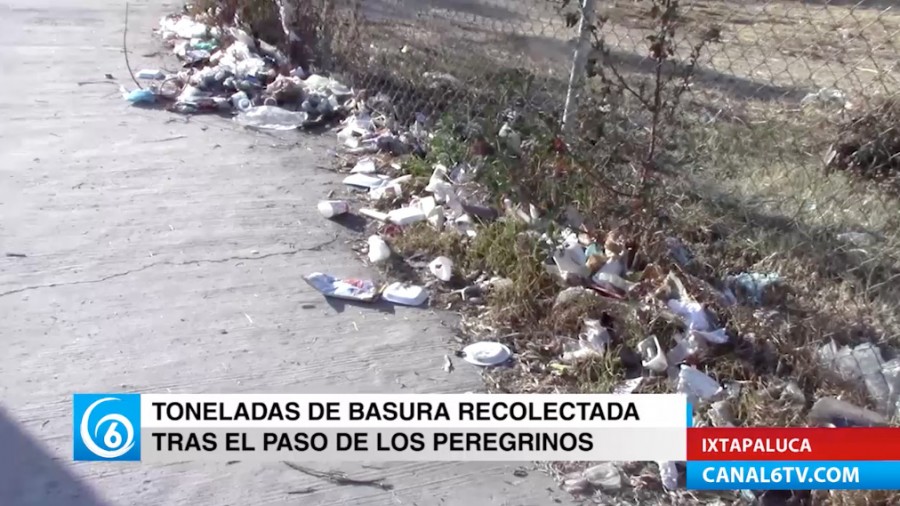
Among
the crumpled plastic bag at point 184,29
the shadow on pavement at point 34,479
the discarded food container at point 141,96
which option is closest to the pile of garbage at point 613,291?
the shadow on pavement at point 34,479

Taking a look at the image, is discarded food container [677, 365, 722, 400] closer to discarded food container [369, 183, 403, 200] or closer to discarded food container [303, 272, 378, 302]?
discarded food container [303, 272, 378, 302]

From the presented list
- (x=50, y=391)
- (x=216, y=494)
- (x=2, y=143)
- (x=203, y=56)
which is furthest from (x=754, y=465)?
(x=203, y=56)

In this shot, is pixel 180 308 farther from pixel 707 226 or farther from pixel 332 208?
pixel 707 226

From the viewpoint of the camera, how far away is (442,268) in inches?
148

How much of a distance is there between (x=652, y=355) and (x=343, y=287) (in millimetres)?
1253

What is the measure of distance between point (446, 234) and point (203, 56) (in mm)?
3411

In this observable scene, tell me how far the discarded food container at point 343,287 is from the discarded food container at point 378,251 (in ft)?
0.59

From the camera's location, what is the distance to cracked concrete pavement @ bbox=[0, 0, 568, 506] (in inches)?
102

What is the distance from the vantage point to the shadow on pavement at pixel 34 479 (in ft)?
8.00

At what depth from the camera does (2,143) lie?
15.9 feet

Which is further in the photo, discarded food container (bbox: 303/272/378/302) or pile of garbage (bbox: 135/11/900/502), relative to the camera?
discarded food container (bbox: 303/272/378/302)

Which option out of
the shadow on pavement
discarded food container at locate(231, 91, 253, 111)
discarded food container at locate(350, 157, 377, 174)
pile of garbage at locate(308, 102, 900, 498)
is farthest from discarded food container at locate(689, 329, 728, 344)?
discarded food container at locate(231, 91, 253, 111)

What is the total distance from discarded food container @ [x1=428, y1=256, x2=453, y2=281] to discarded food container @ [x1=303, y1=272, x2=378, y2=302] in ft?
0.88

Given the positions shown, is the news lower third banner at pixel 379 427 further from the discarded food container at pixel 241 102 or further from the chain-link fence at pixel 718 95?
the discarded food container at pixel 241 102
